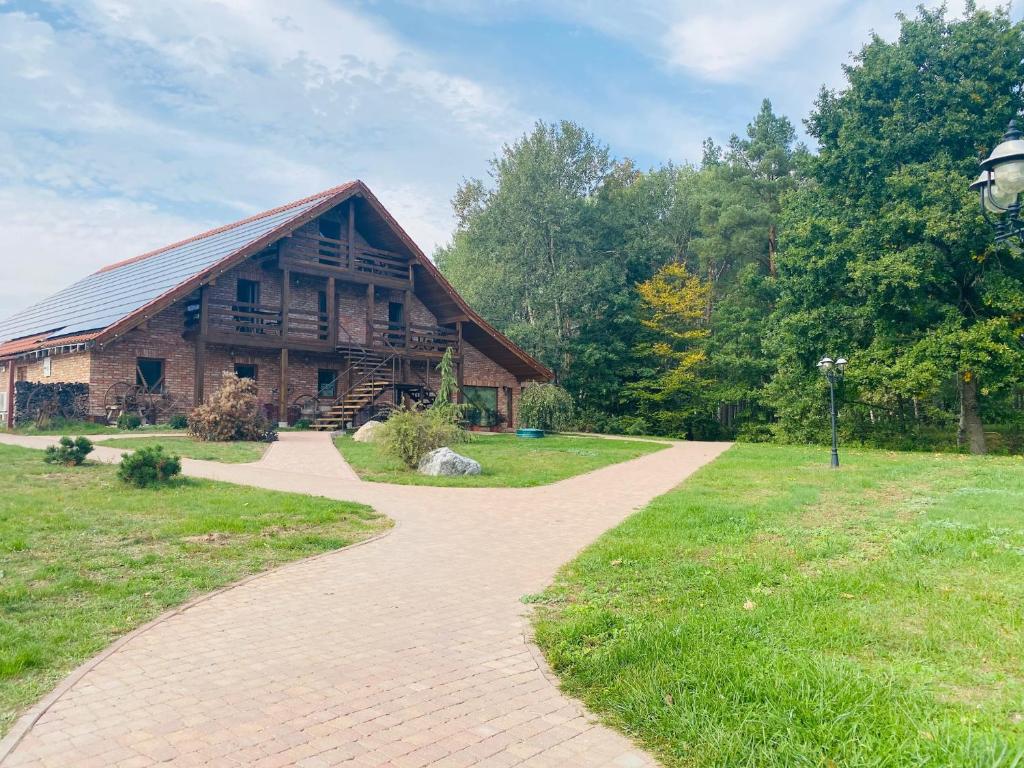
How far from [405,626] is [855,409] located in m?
27.5

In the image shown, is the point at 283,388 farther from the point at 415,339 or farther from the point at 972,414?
the point at 972,414

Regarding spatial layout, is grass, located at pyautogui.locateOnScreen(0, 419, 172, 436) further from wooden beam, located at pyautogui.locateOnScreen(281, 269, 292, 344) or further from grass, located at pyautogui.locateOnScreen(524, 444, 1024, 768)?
grass, located at pyautogui.locateOnScreen(524, 444, 1024, 768)

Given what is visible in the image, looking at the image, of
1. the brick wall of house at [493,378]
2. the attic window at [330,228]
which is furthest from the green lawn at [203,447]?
the brick wall of house at [493,378]

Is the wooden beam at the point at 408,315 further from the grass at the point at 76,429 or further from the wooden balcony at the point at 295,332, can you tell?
the grass at the point at 76,429

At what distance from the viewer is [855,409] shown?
1105 inches

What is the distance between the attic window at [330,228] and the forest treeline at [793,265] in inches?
359

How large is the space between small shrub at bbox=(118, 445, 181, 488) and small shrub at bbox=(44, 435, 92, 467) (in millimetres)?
2375

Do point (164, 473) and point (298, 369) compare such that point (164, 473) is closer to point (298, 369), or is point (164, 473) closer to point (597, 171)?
point (298, 369)

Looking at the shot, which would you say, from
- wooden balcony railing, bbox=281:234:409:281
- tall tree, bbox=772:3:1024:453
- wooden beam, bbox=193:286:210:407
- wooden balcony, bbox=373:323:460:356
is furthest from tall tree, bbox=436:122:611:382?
wooden beam, bbox=193:286:210:407

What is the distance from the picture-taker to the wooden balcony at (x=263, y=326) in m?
22.8

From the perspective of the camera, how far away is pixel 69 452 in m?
11.8

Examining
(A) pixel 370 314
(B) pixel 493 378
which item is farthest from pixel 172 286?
(B) pixel 493 378

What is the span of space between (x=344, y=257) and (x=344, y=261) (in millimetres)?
351

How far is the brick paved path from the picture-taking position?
2971 millimetres
